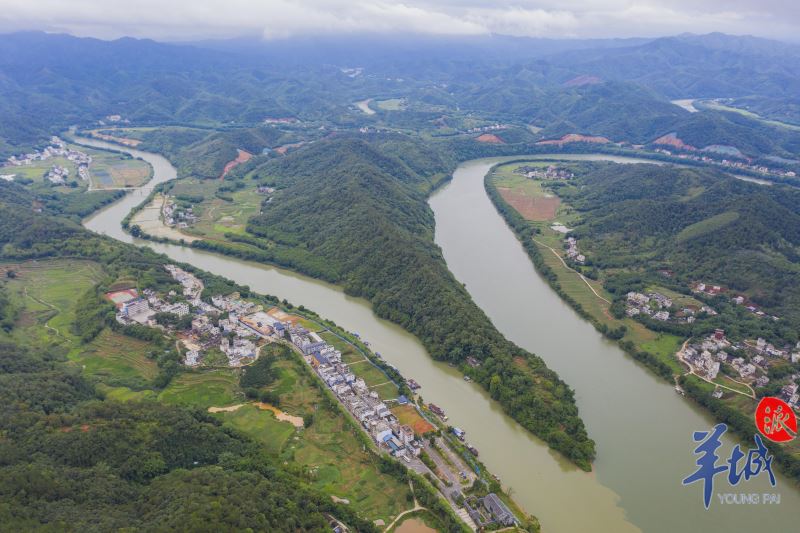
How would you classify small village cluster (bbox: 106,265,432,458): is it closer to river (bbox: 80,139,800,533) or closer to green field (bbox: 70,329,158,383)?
green field (bbox: 70,329,158,383)

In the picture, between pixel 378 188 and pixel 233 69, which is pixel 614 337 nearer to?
pixel 378 188

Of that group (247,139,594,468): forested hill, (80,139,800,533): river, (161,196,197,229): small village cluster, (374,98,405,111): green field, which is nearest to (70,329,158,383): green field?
(80,139,800,533): river

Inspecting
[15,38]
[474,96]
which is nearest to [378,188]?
[474,96]

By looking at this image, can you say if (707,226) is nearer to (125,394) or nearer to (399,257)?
(399,257)

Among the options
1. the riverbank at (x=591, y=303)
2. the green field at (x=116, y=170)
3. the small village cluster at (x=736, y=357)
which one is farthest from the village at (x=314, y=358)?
the green field at (x=116, y=170)

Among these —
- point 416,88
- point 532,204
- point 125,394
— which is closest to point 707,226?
point 532,204

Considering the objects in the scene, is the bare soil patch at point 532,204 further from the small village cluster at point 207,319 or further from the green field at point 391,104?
the green field at point 391,104
